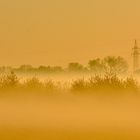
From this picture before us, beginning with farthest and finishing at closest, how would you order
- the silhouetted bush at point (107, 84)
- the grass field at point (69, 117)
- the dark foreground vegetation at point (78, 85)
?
the dark foreground vegetation at point (78, 85) < the silhouetted bush at point (107, 84) < the grass field at point (69, 117)

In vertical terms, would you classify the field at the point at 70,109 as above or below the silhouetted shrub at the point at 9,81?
below

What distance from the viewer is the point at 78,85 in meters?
63.2

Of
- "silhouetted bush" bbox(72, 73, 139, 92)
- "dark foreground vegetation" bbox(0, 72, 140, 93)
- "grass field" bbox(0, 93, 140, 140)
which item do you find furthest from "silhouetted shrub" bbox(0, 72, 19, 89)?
"silhouetted bush" bbox(72, 73, 139, 92)

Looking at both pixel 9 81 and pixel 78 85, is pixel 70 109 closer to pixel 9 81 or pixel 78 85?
pixel 78 85

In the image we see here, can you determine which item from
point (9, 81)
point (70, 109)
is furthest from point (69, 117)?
point (9, 81)

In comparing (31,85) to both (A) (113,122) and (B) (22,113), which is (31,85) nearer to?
(B) (22,113)

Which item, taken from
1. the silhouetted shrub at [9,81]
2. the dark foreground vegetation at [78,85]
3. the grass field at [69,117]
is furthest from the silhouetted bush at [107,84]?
the silhouetted shrub at [9,81]

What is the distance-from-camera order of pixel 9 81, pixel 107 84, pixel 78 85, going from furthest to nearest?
1. pixel 9 81
2. pixel 78 85
3. pixel 107 84

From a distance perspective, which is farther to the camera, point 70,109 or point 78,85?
point 78,85

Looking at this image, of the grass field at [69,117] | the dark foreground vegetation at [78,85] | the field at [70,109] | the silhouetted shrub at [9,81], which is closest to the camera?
the grass field at [69,117]

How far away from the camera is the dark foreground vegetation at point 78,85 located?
60.1m

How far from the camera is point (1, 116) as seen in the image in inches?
2160

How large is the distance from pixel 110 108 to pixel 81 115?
2.27 metres

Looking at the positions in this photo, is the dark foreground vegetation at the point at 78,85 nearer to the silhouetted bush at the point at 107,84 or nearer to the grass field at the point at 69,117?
the silhouetted bush at the point at 107,84
